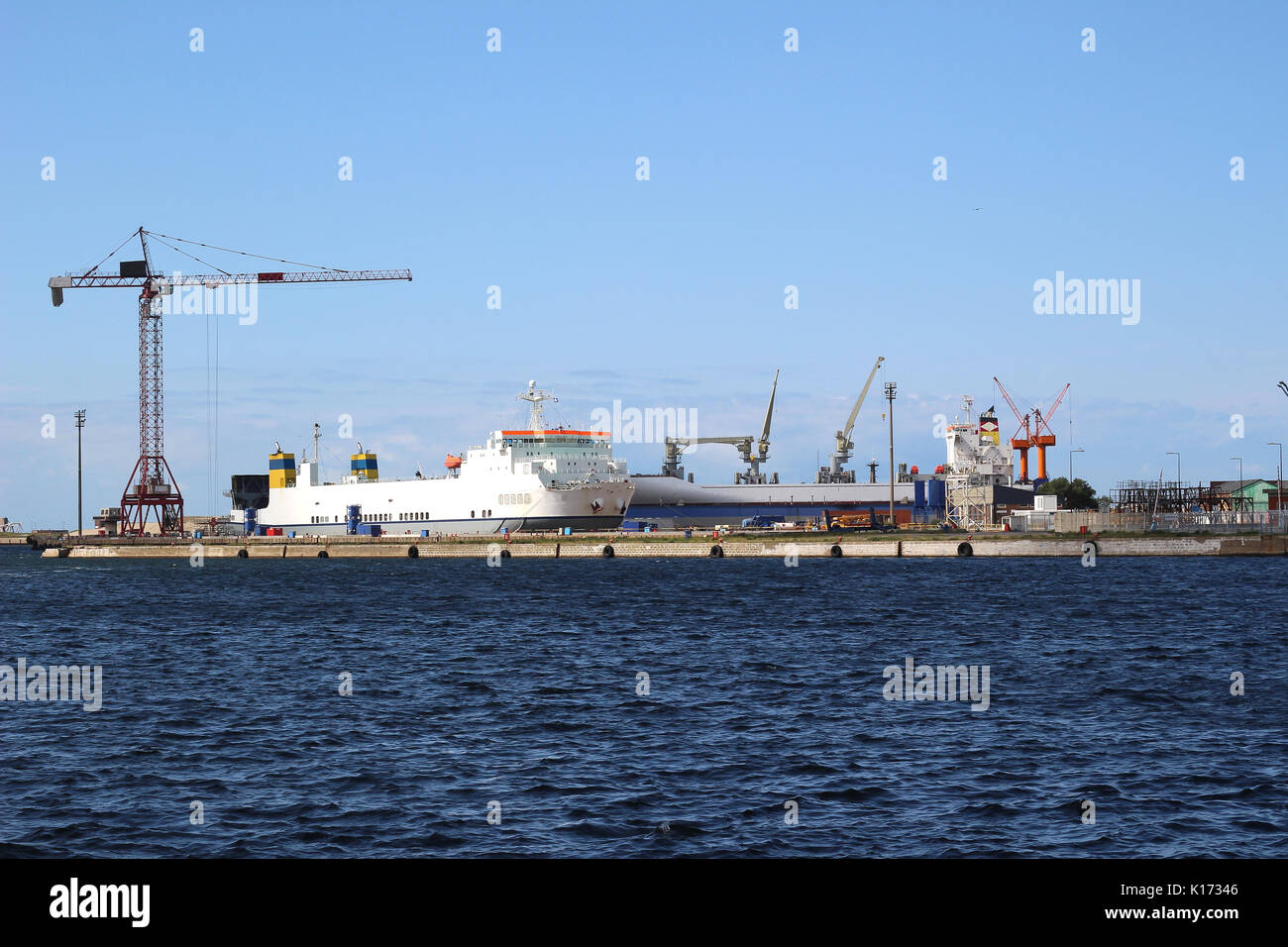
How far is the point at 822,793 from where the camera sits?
66.5 feet

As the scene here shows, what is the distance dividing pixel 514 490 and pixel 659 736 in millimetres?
104259

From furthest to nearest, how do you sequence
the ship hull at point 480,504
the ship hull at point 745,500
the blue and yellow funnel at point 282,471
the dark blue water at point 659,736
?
the blue and yellow funnel at point 282,471
the ship hull at point 745,500
the ship hull at point 480,504
the dark blue water at point 659,736

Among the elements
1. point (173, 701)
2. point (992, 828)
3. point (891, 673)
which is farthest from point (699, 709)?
point (173, 701)

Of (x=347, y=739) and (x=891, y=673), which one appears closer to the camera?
(x=347, y=739)

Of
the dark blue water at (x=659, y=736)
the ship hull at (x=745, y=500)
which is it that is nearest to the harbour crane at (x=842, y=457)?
the ship hull at (x=745, y=500)

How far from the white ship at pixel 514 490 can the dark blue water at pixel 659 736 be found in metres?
70.3

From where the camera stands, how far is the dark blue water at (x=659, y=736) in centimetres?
1805

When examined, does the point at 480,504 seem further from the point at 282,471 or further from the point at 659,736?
the point at 659,736

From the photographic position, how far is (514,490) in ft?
422

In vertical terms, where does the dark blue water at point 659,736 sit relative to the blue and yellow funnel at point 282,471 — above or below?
below

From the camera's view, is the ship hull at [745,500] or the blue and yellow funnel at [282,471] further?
the blue and yellow funnel at [282,471]

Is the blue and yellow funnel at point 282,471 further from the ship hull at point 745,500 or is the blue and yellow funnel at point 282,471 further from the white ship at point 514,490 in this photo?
the ship hull at point 745,500
